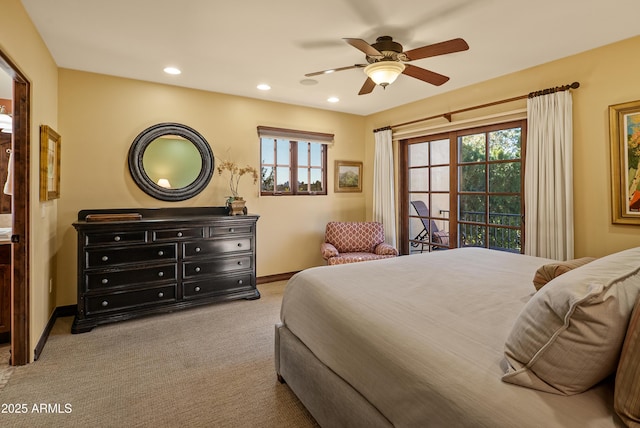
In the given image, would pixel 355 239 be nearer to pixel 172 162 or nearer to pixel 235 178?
pixel 235 178

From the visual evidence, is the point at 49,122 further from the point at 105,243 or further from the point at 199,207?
the point at 199,207

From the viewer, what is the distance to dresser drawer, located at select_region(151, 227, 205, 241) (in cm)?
350

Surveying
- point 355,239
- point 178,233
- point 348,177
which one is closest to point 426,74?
point 355,239

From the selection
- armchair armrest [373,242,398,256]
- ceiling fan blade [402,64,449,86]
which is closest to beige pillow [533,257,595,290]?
ceiling fan blade [402,64,449,86]

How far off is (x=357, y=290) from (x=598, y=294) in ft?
3.68

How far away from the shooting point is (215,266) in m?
3.85

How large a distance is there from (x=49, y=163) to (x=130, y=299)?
1.48 metres

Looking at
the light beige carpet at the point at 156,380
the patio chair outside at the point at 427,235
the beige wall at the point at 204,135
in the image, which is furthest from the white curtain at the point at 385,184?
the light beige carpet at the point at 156,380

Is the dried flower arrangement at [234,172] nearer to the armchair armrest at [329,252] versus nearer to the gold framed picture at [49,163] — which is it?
the armchair armrest at [329,252]

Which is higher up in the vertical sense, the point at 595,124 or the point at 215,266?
the point at 595,124

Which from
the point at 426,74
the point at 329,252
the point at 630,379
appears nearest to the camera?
the point at 630,379

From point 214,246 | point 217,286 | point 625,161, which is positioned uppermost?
point 625,161

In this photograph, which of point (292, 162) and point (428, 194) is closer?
point (428, 194)

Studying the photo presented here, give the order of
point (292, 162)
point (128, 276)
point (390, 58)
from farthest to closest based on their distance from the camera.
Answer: point (292, 162) < point (128, 276) < point (390, 58)
